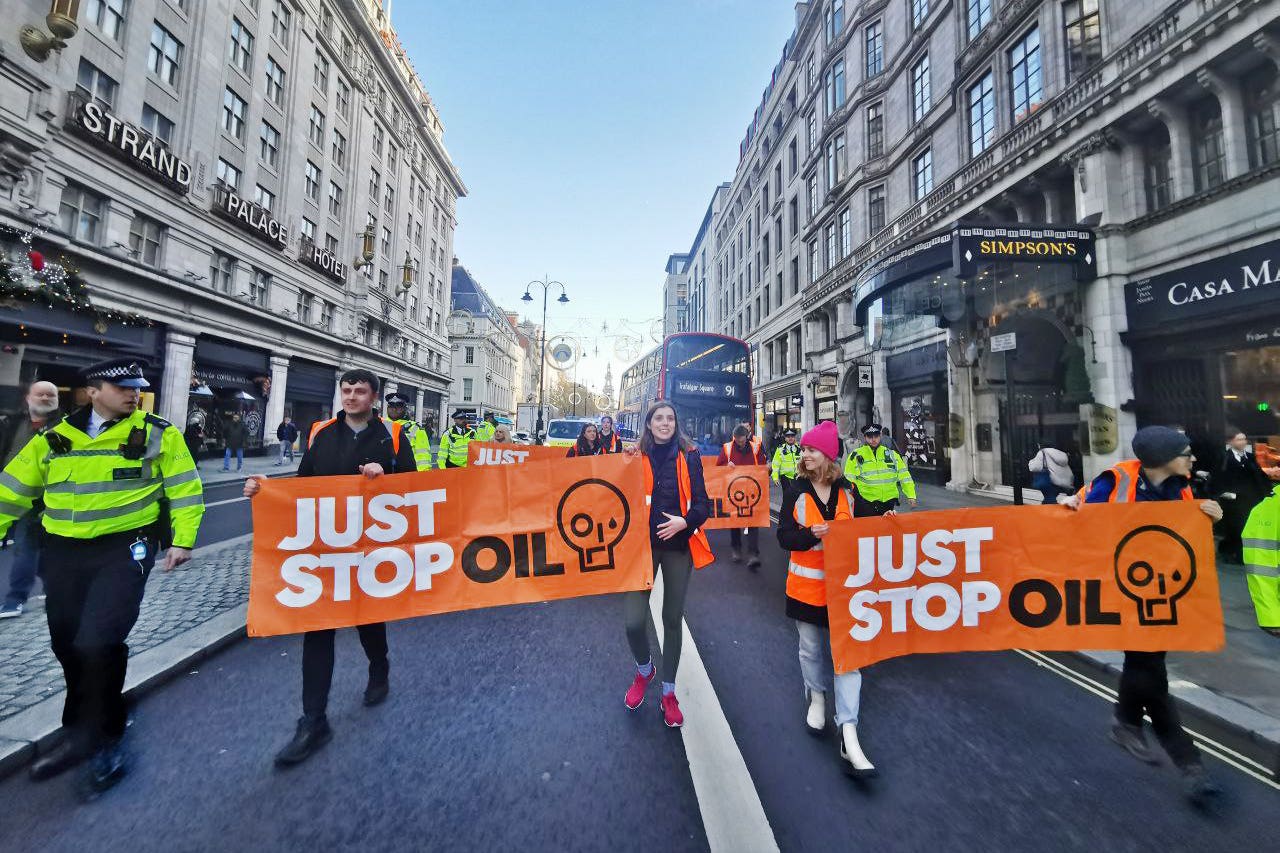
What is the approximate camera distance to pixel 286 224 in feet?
80.4

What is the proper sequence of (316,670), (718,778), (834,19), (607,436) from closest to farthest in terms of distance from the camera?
(718,778), (316,670), (607,436), (834,19)

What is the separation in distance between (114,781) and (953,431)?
58.2ft

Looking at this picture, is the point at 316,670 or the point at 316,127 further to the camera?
the point at 316,127

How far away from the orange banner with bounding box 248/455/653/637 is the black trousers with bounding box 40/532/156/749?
57 cm

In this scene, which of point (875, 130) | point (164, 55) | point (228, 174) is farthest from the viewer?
point (228, 174)

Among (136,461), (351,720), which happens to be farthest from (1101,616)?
(136,461)

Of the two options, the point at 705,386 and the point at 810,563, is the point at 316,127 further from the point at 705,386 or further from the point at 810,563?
the point at 810,563

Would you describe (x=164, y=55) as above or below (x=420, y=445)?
above

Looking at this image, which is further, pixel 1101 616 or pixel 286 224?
pixel 286 224

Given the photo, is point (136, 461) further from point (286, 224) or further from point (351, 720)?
point (286, 224)

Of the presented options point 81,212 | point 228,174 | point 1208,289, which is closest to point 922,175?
point 1208,289

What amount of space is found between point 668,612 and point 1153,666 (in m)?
2.79

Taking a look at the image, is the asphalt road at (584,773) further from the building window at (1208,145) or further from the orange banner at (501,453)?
the building window at (1208,145)

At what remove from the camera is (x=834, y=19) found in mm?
24594
